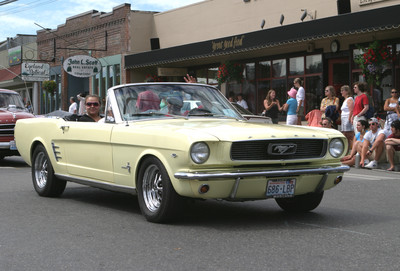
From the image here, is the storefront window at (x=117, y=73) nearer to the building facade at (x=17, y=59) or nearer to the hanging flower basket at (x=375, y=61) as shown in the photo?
the building facade at (x=17, y=59)

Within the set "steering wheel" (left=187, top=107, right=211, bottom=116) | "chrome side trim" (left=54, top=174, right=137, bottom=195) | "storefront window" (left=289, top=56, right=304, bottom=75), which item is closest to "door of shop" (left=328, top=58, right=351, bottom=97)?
"storefront window" (left=289, top=56, right=304, bottom=75)

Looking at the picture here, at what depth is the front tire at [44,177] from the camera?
8.91 meters

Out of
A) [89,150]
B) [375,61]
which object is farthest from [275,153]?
[375,61]

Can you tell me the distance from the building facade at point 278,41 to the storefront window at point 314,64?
0.03 meters

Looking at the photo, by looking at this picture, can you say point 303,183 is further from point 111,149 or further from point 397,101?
point 397,101

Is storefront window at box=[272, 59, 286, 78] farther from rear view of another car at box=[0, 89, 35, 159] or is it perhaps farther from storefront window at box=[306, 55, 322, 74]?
rear view of another car at box=[0, 89, 35, 159]

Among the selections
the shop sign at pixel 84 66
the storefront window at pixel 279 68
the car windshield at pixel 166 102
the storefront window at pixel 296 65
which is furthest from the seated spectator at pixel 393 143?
the shop sign at pixel 84 66

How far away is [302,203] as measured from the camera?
7.43 metres

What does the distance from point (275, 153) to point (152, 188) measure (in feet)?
4.39

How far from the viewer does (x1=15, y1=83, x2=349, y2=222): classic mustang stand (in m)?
6.25

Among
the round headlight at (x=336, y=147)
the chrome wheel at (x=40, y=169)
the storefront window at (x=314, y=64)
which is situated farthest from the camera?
the storefront window at (x=314, y=64)

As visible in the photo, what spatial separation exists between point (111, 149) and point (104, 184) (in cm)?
47

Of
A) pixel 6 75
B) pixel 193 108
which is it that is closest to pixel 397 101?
pixel 193 108

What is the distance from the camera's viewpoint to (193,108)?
25.7ft
